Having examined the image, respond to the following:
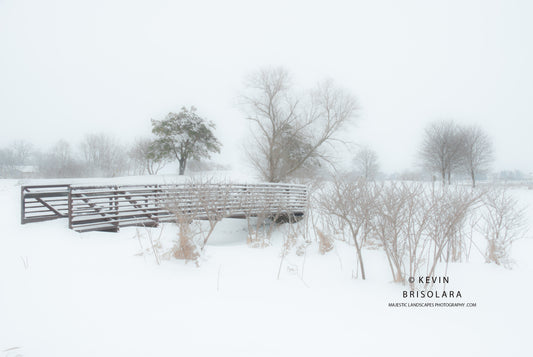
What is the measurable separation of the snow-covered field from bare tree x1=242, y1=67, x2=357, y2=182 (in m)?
14.3

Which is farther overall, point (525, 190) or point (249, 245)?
point (525, 190)

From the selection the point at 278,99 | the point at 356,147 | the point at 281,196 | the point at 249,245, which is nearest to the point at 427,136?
the point at 356,147

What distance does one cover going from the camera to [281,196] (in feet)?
37.4

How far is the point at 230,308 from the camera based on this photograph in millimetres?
3666

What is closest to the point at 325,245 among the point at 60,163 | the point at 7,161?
Result: the point at 60,163

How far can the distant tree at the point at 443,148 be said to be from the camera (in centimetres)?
2792

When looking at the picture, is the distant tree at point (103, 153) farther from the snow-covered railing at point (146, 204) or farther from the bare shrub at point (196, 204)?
the bare shrub at point (196, 204)

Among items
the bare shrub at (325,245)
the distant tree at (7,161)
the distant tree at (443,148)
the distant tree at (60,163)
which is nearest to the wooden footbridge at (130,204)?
the bare shrub at (325,245)

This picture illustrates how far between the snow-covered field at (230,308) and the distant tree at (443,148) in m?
27.1

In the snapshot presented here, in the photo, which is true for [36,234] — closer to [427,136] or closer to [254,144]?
[254,144]

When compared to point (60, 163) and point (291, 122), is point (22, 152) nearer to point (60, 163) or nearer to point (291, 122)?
point (60, 163)

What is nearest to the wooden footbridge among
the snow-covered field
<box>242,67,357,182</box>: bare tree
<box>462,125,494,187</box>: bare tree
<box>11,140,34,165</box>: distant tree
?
the snow-covered field

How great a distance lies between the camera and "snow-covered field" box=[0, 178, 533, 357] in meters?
2.89

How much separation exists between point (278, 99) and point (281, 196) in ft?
37.1
